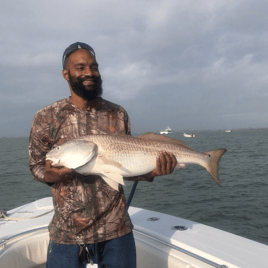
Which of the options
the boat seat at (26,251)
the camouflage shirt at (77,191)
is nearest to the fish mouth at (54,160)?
the camouflage shirt at (77,191)

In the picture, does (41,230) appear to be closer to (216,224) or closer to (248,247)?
(248,247)

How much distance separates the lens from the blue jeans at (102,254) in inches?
99.8

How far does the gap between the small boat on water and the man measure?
3.61 feet

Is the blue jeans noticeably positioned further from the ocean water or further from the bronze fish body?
the ocean water

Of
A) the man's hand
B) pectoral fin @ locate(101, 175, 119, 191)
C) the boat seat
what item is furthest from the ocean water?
the man's hand

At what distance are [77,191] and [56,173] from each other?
312mm

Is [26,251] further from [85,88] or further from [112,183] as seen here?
[85,88]

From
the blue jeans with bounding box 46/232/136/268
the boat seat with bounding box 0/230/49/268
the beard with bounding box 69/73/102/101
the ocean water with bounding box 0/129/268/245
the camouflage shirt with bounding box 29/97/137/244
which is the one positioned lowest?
the ocean water with bounding box 0/129/268/245

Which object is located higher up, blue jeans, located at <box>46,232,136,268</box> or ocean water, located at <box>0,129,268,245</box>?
blue jeans, located at <box>46,232,136,268</box>

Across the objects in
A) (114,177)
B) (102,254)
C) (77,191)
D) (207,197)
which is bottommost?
(207,197)

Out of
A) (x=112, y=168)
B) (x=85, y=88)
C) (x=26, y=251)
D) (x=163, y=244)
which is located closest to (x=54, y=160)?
(x=112, y=168)

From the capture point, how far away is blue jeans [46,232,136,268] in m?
2.54

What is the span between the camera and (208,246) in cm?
358

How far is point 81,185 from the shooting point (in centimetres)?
260
